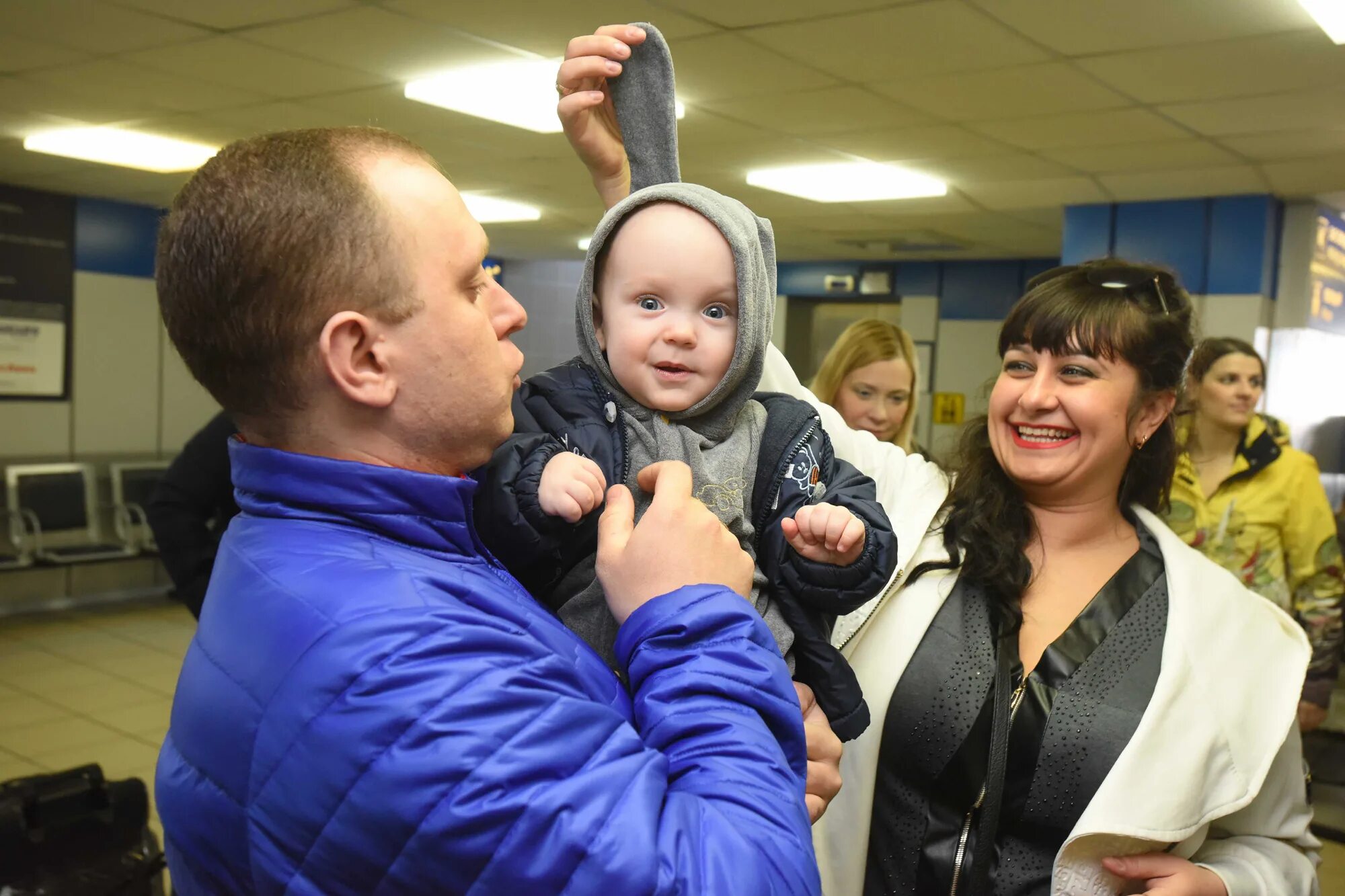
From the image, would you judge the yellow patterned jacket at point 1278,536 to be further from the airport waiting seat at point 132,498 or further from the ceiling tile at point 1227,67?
the airport waiting seat at point 132,498

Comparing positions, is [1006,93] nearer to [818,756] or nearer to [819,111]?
[819,111]

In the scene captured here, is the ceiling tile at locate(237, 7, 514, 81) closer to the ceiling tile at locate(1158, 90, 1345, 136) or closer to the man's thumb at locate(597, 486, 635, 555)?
the ceiling tile at locate(1158, 90, 1345, 136)

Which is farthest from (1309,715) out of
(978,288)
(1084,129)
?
(978,288)

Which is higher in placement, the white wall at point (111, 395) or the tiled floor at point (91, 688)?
the white wall at point (111, 395)

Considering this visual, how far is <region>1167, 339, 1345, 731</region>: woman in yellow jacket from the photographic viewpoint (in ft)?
12.7

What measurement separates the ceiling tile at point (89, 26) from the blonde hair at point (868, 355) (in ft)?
9.34

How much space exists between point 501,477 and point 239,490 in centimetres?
30

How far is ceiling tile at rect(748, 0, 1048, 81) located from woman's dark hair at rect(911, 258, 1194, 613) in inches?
82.1

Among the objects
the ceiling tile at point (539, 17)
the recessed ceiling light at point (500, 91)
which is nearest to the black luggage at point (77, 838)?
the ceiling tile at point (539, 17)

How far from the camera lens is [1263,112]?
4785mm

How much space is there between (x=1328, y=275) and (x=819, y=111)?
4.47 metres

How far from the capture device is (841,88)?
15.4ft

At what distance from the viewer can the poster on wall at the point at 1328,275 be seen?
6969 mm

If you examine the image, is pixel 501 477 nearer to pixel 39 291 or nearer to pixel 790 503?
pixel 790 503
